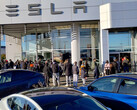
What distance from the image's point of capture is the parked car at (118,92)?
4.49 metres

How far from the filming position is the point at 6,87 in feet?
23.2

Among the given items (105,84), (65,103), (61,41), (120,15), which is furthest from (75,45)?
(65,103)

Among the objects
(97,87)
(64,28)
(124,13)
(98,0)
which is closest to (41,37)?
(64,28)

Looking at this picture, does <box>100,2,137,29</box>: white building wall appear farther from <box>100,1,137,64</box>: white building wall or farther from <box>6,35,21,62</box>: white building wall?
<box>6,35,21,62</box>: white building wall

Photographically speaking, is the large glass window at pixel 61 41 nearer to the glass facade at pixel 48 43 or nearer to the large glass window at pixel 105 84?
the glass facade at pixel 48 43

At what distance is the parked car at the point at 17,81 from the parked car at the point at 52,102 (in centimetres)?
344

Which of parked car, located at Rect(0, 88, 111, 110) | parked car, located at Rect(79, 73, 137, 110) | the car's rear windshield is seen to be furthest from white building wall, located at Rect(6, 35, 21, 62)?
the car's rear windshield

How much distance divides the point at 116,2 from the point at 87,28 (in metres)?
4.00

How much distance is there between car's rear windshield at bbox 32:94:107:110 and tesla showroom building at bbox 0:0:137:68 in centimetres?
1240

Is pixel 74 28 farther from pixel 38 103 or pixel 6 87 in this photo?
pixel 38 103

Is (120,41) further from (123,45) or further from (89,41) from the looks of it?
(89,41)

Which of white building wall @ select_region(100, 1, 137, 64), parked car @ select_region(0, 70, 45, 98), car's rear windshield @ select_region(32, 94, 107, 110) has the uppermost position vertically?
white building wall @ select_region(100, 1, 137, 64)

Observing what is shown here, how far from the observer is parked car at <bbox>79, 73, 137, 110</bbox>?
177 inches

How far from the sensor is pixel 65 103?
125 inches
